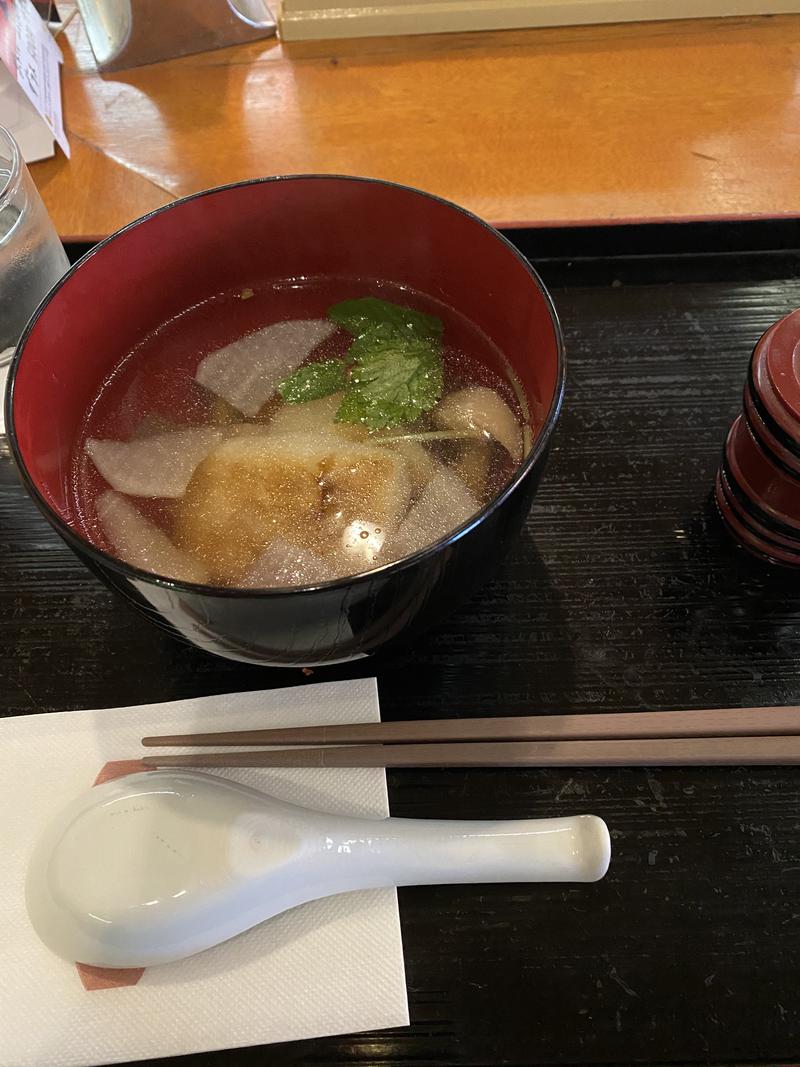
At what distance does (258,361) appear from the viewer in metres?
1.03

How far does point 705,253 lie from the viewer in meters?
1.27

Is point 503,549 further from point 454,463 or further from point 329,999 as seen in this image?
point 329,999

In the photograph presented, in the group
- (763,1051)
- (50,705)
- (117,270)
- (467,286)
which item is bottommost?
(763,1051)

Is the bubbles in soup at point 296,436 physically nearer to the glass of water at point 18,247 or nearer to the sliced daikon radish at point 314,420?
the sliced daikon radish at point 314,420

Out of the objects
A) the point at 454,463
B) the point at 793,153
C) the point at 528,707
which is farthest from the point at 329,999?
the point at 793,153

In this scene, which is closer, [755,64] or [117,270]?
[117,270]

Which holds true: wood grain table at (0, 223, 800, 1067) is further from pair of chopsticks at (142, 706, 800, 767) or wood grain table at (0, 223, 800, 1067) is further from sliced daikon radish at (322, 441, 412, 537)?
sliced daikon radish at (322, 441, 412, 537)

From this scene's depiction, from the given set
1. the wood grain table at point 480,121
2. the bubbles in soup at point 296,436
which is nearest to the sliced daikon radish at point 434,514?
the bubbles in soup at point 296,436

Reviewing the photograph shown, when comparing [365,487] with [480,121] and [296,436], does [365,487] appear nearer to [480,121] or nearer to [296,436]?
[296,436]

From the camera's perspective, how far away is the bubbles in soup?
85cm

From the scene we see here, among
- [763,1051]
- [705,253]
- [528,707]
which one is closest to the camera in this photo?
[763,1051]

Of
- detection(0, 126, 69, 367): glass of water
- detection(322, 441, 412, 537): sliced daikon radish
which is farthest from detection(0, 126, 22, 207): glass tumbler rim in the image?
detection(322, 441, 412, 537): sliced daikon radish

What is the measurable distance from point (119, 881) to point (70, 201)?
4.00 feet

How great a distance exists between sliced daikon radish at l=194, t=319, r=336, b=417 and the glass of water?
0.98 feet
